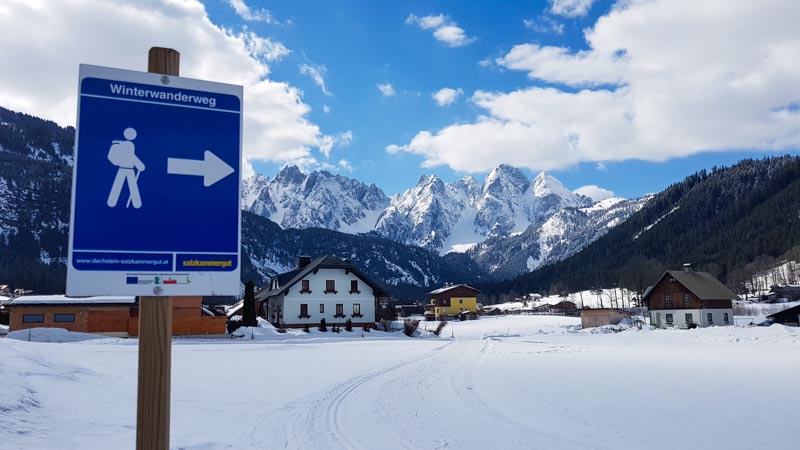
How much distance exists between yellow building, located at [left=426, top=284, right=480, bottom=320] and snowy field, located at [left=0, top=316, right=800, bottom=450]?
345 ft

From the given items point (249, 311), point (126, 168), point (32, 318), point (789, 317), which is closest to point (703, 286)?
point (789, 317)

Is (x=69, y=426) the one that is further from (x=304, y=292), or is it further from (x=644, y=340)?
(x=304, y=292)

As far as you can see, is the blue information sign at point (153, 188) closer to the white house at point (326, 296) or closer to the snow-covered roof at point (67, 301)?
the snow-covered roof at point (67, 301)

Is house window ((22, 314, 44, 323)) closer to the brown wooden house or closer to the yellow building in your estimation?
the brown wooden house

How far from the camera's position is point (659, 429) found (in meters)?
11.2

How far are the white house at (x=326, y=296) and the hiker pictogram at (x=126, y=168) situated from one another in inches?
2235

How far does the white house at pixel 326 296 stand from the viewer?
59.5 metres

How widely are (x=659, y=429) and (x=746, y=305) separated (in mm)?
128463

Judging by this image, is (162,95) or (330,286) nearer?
(162,95)

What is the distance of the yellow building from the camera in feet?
422

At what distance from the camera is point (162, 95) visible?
360 cm

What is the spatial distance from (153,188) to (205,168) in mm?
354

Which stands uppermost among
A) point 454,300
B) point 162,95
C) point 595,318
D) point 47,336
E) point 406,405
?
point 162,95

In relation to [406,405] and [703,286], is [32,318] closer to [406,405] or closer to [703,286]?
[406,405]
